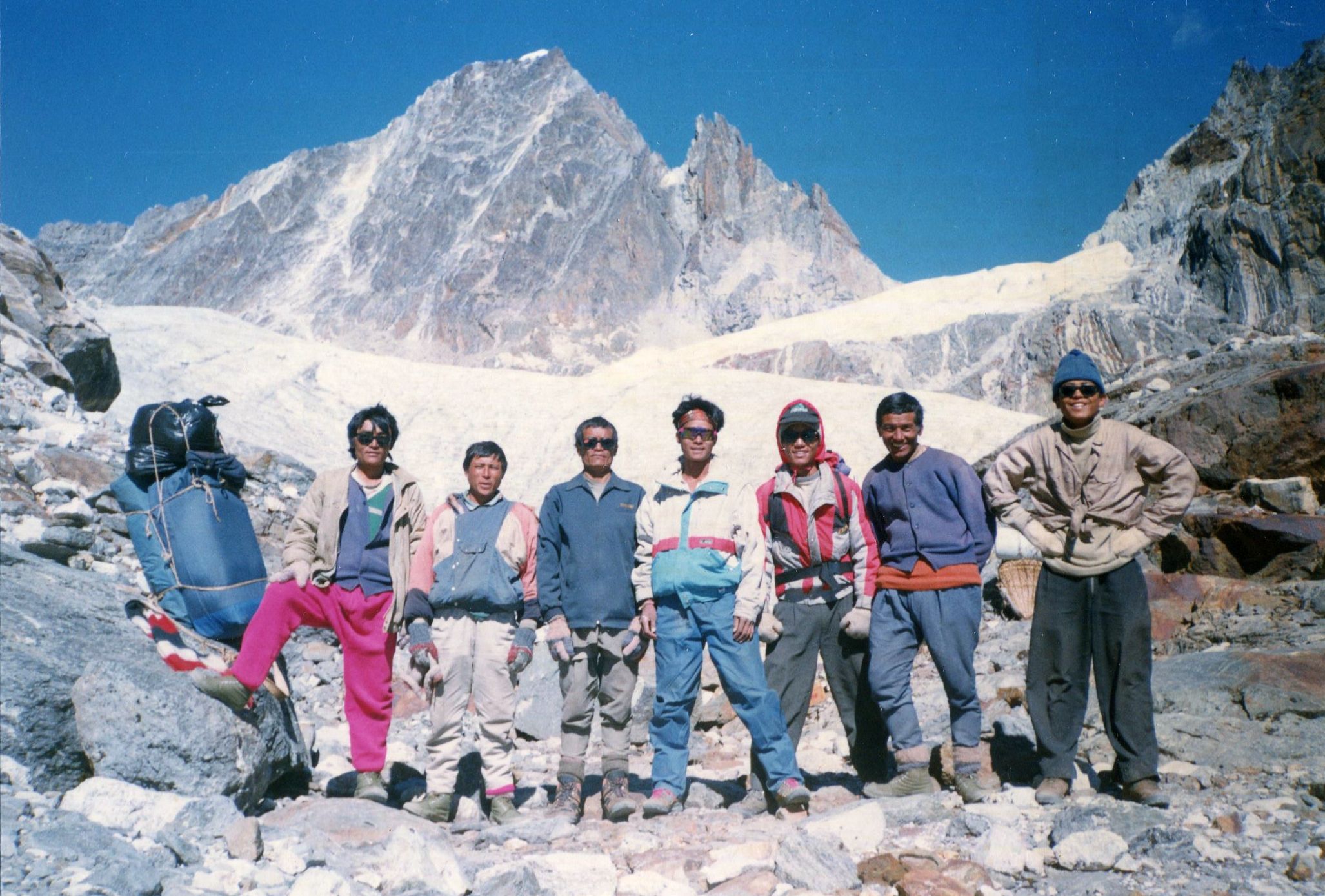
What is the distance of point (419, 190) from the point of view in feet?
337

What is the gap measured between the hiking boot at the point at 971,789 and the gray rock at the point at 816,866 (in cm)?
92

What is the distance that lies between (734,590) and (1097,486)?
1.60 meters

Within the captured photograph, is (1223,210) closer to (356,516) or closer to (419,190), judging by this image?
(356,516)

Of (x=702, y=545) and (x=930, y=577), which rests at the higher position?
(x=702, y=545)

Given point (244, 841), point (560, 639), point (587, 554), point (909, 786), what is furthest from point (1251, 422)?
point (244, 841)

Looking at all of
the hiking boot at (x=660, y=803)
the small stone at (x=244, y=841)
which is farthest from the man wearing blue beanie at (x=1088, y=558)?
the small stone at (x=244, y=841)

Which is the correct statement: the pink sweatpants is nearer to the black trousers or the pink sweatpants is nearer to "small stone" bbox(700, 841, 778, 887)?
"small stone" bbox(700, 841, 778, 887)

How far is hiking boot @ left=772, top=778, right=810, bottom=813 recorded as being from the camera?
405 cm

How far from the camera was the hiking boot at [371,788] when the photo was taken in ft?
13.9

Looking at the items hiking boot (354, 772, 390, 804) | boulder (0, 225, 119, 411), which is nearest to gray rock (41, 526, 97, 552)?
hiking boot (354, 772, 390, 804)

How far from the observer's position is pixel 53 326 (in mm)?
13188

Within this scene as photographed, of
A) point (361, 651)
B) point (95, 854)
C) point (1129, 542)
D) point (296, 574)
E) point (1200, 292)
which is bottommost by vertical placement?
point (95, 854)

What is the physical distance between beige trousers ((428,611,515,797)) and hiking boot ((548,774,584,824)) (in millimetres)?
209

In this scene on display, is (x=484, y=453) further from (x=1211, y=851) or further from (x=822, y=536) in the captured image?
(x=1211, y=851)
